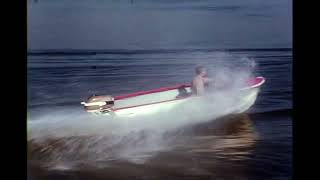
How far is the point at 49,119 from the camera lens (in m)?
1.84

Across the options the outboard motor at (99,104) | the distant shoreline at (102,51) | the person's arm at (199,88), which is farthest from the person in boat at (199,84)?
the outboard motor at (99,104)

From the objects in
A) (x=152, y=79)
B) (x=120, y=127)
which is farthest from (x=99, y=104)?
(x=152, y=79)

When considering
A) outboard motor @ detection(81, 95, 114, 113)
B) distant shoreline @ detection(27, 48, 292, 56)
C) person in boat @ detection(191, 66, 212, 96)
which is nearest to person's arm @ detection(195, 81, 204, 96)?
person in boat @ detection(191, 66, 212, 96)

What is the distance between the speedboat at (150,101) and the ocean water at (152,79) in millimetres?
23

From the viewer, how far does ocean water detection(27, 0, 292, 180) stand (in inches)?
71.7

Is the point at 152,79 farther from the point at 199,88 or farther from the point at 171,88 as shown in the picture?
the point at 199,88

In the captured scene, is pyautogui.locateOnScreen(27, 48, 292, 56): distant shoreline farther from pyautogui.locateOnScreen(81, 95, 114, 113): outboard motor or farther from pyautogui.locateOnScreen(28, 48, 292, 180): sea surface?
pyautogui.locateOnScreen(81, 95, 114, 113): outboard motor

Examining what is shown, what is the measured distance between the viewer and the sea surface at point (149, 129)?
182cm

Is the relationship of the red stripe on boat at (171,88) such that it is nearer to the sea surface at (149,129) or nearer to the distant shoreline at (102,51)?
the sea surface at (149,129)

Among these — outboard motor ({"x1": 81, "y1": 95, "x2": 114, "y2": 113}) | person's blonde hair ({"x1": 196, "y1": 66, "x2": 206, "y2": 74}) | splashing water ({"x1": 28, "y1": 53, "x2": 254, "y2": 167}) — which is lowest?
splashing water ({"x1": 28, "y1": 53, "x2": 254, "y2": 167})

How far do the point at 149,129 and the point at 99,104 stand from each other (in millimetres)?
209
